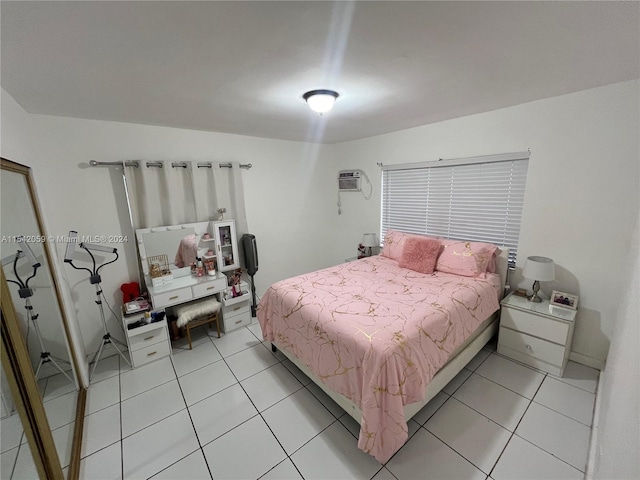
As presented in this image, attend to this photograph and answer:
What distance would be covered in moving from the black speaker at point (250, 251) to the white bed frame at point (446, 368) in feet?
3.54

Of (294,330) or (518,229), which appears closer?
(294,330)

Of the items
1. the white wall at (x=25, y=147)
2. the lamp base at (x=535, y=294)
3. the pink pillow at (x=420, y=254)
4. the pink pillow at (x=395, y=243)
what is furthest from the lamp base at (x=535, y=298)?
the white wall at (x=25, y=147)

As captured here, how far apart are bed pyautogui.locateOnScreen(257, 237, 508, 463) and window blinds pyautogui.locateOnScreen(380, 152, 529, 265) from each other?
1.13 feet

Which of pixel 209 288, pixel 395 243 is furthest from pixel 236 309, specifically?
pixel 395 243

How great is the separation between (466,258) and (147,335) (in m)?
3.30

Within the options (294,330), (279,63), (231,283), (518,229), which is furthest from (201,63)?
(518,229)

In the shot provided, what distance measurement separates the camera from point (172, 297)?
2.61 metres

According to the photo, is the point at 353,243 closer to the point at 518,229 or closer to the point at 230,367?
the point at 518,229

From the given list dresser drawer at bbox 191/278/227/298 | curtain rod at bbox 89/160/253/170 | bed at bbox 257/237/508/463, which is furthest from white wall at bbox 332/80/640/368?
dresser drawer at bbox 191/278/227/298

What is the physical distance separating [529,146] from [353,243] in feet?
8.15

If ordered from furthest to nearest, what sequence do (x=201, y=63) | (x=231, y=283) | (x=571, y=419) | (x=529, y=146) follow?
(x=231, y=283) → (x=529, y=146) → (x=571, y=419) → (x=201, y=63)

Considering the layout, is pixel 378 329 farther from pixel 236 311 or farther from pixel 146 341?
pixel 146 341

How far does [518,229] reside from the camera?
2.56m

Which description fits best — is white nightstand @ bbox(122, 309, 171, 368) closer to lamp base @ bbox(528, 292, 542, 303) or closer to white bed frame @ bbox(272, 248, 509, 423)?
white bed frame @ bbox(272, 248, 509, 423)
